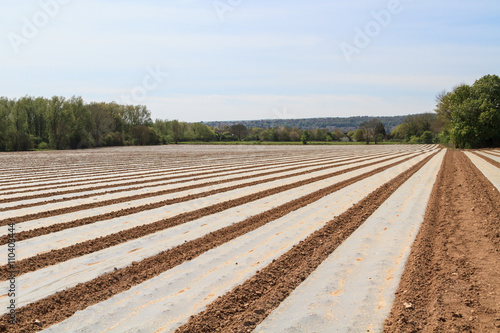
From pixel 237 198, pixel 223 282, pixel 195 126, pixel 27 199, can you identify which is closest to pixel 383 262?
pixel 223 282

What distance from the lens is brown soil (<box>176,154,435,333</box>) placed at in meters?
3.37

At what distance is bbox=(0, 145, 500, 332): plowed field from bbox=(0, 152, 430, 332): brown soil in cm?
2

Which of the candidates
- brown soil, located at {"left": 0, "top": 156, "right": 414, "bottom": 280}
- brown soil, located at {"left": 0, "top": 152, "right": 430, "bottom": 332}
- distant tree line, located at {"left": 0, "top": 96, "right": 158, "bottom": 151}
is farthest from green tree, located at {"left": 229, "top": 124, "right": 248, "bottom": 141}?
brown soil, located at {"left": 0, "top": 152, "right": 430, "bottom": 332}

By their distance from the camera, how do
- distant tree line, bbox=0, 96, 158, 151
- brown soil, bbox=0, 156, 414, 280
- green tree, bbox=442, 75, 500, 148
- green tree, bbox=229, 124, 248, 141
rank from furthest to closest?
green tree, bbox=229, 124, 248, 141 → distant tree line, bbox=0, 96, 158, 151 → green tree, bbox=442, 75, 500, 148 → brown soil, bbox=0, 156, 414, 280

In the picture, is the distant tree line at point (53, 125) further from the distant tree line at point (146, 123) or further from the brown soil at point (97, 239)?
the brown soil at point (97, 239)

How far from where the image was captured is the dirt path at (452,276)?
3.38 meters

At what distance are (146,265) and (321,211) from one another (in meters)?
4.30

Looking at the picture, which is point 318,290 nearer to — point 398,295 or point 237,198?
point 398,295

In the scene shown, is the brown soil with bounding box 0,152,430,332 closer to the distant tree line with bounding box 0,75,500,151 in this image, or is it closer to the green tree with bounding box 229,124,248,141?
the distant tree line with bounding box 0,75,500,151

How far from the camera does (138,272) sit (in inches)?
182

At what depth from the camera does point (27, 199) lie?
10008 mm

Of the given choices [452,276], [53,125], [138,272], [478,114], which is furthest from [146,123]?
[452,276]

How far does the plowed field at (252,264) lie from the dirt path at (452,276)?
2 centimetres

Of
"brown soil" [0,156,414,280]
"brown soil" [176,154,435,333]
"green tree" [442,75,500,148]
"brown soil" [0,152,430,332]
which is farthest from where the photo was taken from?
"green tree" [442,75,500,148]
